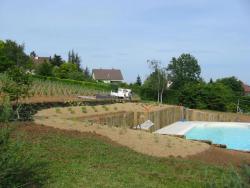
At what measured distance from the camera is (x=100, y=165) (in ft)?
31.4

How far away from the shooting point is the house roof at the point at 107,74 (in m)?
103

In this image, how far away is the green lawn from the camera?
8.20 m

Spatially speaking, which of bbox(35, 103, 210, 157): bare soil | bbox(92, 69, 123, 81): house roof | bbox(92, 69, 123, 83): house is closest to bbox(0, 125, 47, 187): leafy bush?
bbox(35, 103, 210, 157): bare soil

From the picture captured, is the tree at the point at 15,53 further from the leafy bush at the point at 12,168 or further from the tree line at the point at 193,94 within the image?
the leafy bush at the point at 12,168

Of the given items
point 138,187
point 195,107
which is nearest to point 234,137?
point 195,107

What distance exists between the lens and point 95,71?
341 ft

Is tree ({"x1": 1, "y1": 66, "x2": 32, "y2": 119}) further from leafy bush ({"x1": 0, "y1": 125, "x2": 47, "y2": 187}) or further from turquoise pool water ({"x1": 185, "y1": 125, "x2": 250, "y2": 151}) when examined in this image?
turquoise pool water ({"x1": 185, "y1": 125, "x2": 250, "y2": 151})

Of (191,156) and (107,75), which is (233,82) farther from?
(191,156)

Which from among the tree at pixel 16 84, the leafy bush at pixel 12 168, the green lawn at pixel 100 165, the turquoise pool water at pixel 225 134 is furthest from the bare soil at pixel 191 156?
the turquoise pool water at pixel 225 134

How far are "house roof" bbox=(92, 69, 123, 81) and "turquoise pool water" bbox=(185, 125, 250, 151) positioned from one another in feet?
231

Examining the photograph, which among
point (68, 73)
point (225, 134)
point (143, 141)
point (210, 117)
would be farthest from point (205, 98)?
point (143, 141)

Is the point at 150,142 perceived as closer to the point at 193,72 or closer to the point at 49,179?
the point at 49,179

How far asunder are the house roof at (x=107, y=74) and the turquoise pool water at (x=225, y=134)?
70498mm

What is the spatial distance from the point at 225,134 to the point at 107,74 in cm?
7441
